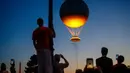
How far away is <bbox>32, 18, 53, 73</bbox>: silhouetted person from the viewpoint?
8898 millimetres

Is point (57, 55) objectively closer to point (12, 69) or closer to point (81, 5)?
point (81, 5)

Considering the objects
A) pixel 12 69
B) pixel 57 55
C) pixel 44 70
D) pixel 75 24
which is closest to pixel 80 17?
pixel 75 24

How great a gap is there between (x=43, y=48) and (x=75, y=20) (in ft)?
4.56

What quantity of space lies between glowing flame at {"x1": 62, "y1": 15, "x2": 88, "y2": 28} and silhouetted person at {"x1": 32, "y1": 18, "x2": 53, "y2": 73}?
→ 1.00 meters

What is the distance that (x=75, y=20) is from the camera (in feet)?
32.4

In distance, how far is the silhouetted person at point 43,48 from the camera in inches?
350

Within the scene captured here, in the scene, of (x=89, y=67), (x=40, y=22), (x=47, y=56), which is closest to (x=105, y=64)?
(x=89, y=67)

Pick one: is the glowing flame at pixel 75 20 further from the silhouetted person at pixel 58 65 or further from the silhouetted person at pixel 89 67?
the silhouetted person at pixel 89 67

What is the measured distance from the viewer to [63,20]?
10148 mm

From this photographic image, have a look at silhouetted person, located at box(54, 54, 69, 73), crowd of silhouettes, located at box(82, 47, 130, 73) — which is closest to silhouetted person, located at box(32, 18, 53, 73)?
silhouetted person, located at box(54, 54, 69, 73)

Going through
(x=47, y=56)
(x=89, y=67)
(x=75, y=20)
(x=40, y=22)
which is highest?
(x=75, y=20)

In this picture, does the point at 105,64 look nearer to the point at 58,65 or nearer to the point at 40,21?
the point at 58,65

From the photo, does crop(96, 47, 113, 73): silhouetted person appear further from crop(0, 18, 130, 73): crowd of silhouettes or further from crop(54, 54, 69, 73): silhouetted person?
crop(54, 54, 69, 73): silhouetted person

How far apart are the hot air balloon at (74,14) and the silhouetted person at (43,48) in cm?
104
